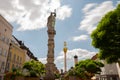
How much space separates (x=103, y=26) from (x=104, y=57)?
4.14 metres

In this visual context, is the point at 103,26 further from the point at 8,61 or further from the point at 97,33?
the point at 8,61

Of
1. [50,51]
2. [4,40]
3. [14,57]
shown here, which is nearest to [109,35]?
[50,51]

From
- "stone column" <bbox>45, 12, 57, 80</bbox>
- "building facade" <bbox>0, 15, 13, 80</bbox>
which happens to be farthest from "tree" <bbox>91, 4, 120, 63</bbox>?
"building facade" <bbox>0, 15, 13, 80</bbox>

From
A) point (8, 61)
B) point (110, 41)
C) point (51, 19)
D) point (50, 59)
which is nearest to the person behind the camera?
point (110, 41)

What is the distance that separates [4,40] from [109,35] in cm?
3070

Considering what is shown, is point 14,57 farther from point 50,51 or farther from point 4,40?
point 50,51

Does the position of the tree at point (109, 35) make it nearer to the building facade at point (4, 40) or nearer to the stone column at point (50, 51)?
the stone column at point (50, 51)

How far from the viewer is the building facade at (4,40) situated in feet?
147

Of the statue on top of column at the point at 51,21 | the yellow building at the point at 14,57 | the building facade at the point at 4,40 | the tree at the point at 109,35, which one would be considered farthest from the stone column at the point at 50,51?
the yellow building at the point at 14,57

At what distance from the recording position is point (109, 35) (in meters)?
22.8

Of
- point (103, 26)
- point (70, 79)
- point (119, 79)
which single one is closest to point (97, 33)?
point (103, 26)

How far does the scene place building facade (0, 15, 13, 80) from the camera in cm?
4492

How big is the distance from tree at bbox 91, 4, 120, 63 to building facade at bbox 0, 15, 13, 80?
27.6 meters

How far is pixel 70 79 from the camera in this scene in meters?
26.5
